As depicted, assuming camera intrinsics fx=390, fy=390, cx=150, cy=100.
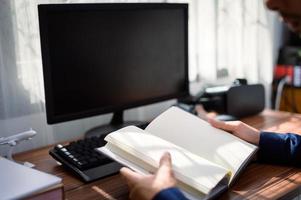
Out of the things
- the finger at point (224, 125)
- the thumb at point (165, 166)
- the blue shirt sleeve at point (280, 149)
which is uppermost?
the finger at point (224, 125)

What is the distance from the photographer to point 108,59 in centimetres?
119

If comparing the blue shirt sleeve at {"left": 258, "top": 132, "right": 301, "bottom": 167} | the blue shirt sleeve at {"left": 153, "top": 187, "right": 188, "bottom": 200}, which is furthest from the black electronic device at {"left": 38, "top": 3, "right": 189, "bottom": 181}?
the blue shirt sleeve at {"left": 258, "top": 132, "right": 301, "bottom": 167}

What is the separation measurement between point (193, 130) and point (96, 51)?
382mm

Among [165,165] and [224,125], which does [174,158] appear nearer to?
[165,165]

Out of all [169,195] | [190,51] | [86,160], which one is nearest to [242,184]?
[169,195]

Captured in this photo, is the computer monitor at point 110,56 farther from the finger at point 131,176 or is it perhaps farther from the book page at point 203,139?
the finger at point 131,176

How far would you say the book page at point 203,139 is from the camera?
36.1 inches

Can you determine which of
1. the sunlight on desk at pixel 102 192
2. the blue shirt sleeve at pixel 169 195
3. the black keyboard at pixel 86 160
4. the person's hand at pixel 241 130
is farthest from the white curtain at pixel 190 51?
the blue shirt sleeve at pixel 169 195

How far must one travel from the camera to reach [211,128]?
3.37ft

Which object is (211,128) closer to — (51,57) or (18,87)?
(51,57)

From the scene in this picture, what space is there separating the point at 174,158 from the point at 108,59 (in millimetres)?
461

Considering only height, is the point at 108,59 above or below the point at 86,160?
above

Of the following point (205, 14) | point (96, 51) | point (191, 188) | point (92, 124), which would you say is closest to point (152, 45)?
point (96, 51)

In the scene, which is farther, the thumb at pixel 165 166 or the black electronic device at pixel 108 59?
the black electronic device at pixel 108 59
